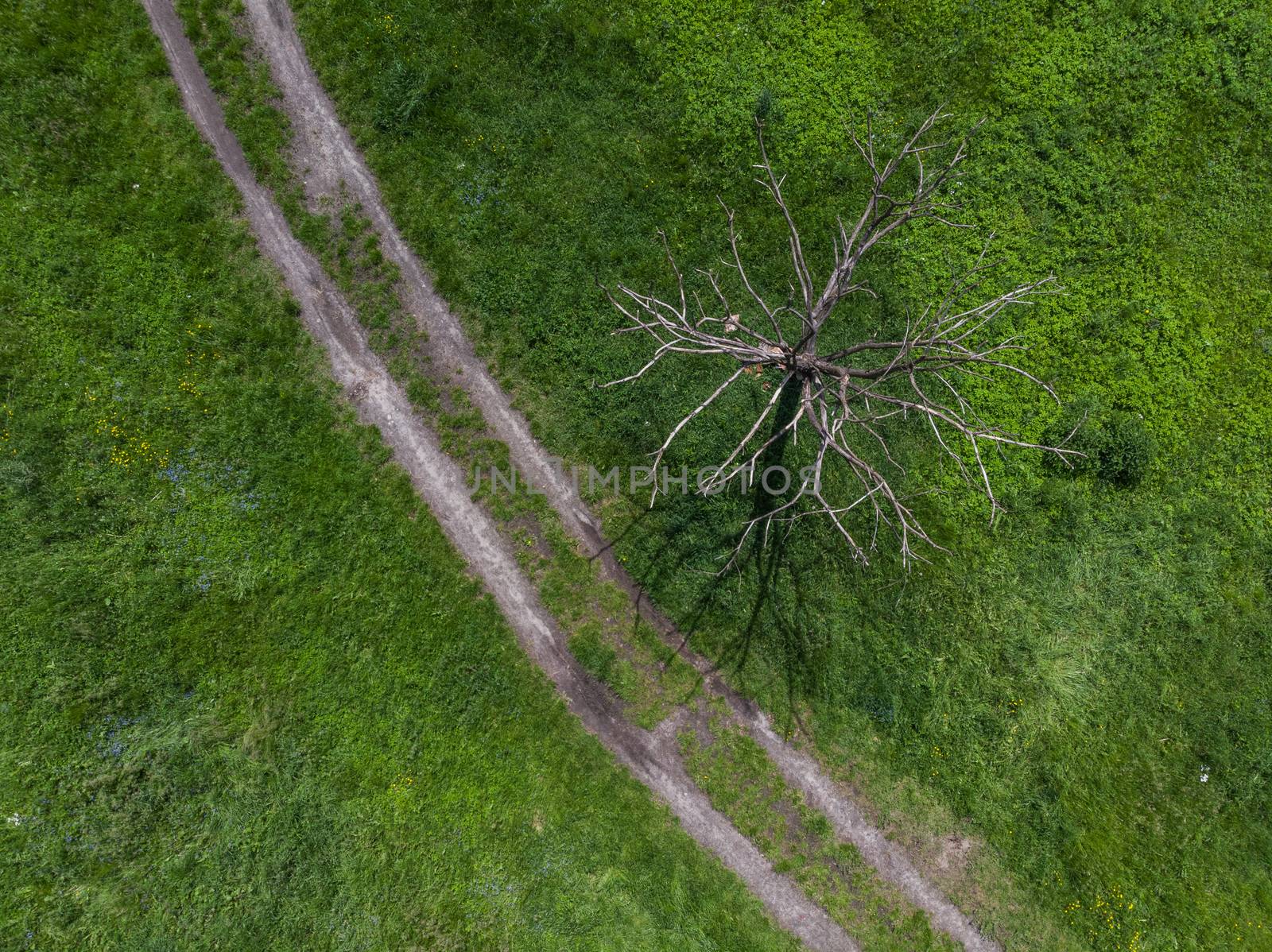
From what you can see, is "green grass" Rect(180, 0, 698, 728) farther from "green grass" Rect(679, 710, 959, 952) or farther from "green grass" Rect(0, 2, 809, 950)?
"green grass" Rect(679, 710, 959, 952)

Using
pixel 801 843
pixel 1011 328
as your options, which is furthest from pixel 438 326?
pixel 801 843

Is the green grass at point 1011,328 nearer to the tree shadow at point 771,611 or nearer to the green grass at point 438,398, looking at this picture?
the tree shadow at point 771,611

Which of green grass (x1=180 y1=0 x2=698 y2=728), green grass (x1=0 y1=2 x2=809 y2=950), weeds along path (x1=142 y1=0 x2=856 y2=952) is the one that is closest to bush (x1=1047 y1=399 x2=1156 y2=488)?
green grass (x1=180 y1=0 x2=698 y2=728)

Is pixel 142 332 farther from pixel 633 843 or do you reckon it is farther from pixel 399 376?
pixel 633 843

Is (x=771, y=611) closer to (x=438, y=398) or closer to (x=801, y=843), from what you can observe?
(x=801, y=843)

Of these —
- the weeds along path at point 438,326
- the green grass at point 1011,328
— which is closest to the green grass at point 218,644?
the weeds along path at point 438,326
